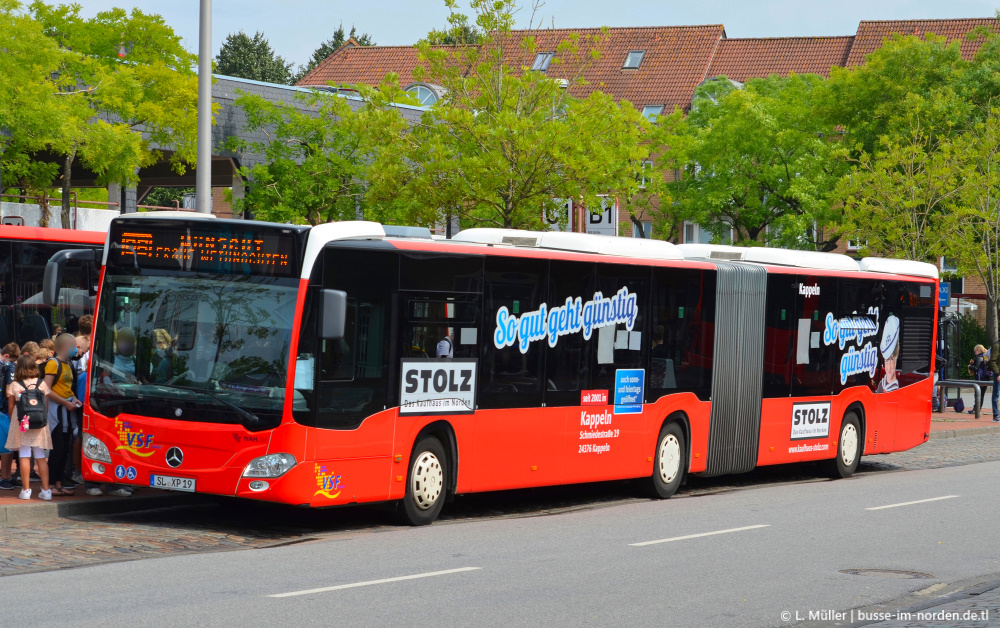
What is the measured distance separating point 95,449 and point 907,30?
57269 millimetres

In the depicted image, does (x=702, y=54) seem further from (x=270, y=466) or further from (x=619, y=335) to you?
(x=270, y=466)

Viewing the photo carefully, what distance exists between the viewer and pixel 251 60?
9850 centimetres

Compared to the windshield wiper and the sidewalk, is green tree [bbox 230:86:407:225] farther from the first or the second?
the windshield wiper

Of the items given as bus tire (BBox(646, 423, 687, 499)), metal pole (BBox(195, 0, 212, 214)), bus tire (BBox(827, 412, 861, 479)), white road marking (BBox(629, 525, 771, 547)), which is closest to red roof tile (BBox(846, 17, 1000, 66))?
bus tire (BBox(827, 412, 861, 479))

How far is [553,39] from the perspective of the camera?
6325 cm

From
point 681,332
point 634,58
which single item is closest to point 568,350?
point 681,332

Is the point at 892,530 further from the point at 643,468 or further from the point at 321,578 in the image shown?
the point at 321,578

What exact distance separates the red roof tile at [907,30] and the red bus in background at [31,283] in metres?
48.6

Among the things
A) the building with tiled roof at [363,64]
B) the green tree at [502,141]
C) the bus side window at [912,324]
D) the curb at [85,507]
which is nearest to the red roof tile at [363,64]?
the building with tiled roof at [363,64]

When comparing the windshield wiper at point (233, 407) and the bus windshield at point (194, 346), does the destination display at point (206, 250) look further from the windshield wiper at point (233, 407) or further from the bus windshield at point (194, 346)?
the windshield wiper at point (233, 407)

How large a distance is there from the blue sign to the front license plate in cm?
546

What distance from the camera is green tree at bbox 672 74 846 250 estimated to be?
45.4m

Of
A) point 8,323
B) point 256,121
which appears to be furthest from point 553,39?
point 8,323

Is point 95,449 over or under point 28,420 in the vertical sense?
under
